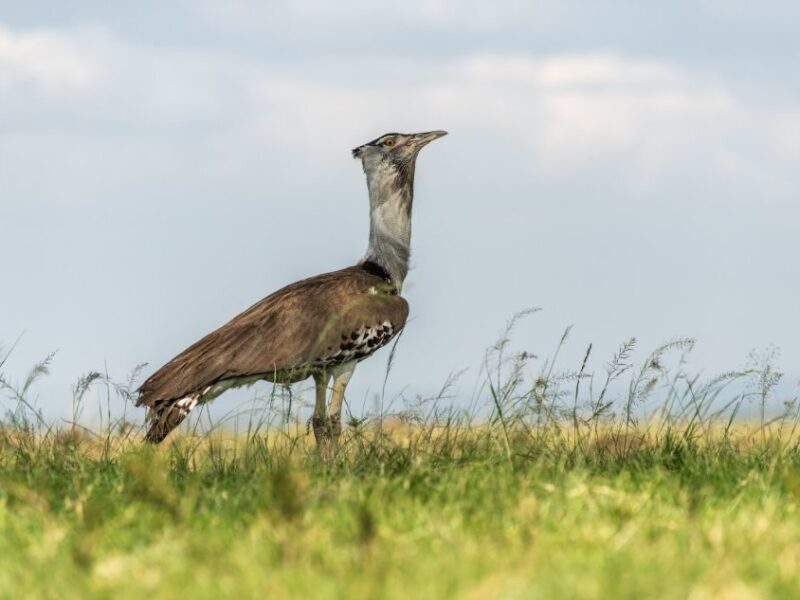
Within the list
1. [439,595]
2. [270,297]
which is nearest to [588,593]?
[439,595]

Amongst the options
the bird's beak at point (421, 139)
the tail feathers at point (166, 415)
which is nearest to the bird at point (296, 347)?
the tail feathers at point (166, 415)

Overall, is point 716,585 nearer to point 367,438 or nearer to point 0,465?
point 367,438

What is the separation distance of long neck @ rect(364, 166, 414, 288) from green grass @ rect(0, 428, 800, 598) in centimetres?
354

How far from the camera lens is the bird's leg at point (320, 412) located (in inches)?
350

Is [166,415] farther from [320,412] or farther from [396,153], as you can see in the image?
[396,153]

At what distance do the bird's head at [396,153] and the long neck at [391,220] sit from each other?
11 millimetres

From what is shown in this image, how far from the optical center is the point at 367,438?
6949mm

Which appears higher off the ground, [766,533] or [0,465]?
[766,533]

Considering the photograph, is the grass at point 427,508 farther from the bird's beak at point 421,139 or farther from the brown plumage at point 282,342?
the bird's beak at point 421,139

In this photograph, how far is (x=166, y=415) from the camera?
828 centimetres

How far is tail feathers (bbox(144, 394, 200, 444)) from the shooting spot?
323 inches

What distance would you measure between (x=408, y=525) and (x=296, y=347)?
4.20 metres

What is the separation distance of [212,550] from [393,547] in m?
0.58

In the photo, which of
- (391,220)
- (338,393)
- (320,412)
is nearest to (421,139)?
(391,220)
